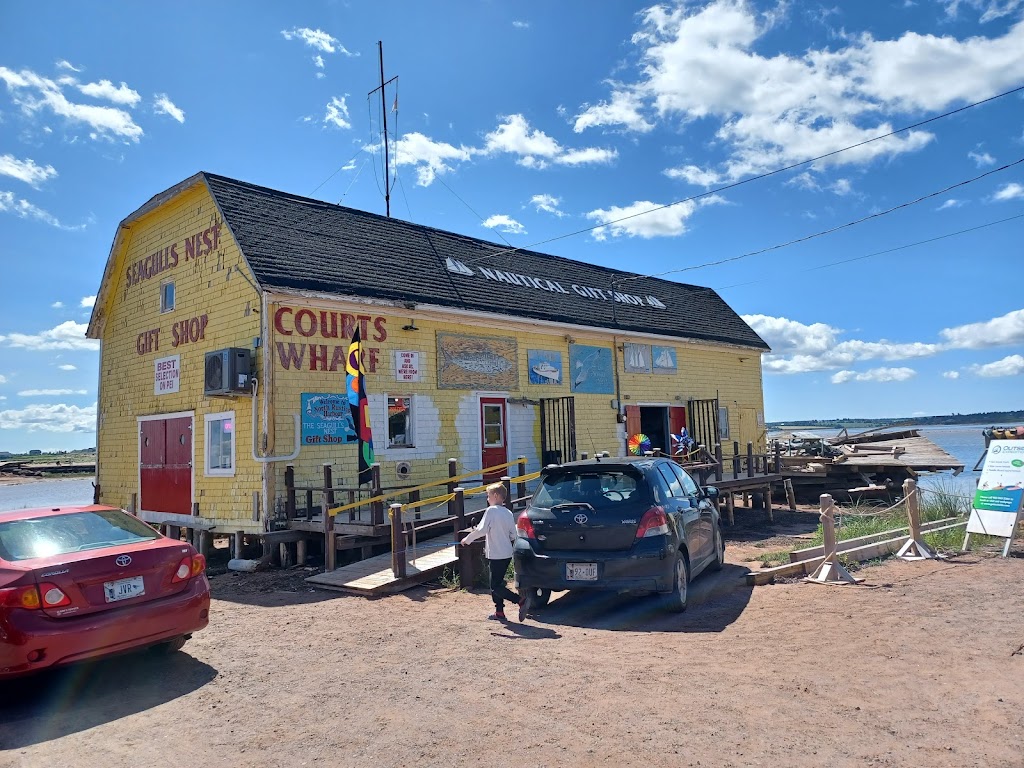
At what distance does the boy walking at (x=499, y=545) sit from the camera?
7746 millimetres

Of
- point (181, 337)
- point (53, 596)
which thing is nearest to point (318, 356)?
point (181, 337)

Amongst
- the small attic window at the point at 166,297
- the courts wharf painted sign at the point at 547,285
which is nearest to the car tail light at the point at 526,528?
the courts wharf painted sign at the point at 547,285

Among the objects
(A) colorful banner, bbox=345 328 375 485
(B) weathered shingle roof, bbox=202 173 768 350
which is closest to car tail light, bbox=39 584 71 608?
(A) colorful banner, bbox=345 328 375 485

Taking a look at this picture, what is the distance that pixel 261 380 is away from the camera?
12383mm

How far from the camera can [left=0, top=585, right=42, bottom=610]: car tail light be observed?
213 inches

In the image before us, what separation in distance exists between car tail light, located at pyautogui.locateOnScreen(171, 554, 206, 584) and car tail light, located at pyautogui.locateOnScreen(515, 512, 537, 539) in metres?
3.25

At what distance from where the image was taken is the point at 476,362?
1550cm

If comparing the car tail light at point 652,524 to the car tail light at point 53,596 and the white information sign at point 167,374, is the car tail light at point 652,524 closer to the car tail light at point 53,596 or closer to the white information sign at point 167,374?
the car tail light at point 53,596

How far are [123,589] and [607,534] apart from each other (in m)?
4.45

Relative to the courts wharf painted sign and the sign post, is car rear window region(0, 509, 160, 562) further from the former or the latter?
the sign post

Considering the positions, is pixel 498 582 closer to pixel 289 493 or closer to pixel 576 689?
pixel 576 689

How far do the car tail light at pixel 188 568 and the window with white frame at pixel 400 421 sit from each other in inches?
289

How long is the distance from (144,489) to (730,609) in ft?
41.6

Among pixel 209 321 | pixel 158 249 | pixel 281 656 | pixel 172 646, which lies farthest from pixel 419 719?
pixel 158 249
